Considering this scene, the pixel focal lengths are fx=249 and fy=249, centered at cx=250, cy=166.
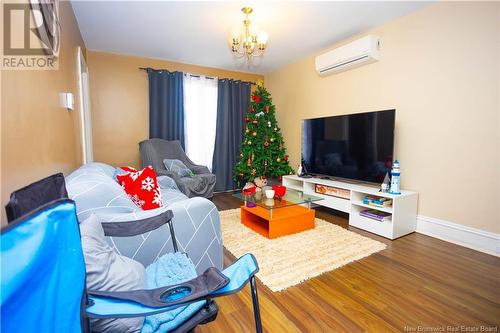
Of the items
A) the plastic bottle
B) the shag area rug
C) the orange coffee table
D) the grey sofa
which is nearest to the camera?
the grey sofa

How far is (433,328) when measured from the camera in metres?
1.33

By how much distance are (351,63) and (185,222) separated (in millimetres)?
2932

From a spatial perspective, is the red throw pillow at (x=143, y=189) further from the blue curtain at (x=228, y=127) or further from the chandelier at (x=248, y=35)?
the blue curtain at (x=228, y=127)

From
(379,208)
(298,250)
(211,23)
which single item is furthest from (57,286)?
(211,23)

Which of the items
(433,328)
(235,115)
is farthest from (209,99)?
(433,328)

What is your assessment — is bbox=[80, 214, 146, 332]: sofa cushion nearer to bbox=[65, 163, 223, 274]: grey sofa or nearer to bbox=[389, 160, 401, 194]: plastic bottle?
bbox=[65, 163, 223, 274]: grey sofa

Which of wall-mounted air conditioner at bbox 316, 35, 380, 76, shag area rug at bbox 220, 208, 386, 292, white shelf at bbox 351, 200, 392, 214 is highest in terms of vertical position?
wall-mounted air conditioner at bbox 316, 35, 380, 76

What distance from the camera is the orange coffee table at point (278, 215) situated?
8.14 ft

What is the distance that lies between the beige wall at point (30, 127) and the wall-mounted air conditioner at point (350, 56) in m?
3.07

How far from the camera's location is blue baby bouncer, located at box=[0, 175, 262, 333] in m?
0.52

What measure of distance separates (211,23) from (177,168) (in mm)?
2034

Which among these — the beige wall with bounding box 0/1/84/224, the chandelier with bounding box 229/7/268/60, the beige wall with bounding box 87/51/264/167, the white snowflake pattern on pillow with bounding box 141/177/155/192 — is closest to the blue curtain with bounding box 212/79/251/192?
the beige wall with bounding box 87/51/264/167

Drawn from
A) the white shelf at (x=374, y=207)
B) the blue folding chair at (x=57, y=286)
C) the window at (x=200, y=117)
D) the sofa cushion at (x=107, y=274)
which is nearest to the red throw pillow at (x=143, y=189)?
the sofa cushion at (x=107, y=274)

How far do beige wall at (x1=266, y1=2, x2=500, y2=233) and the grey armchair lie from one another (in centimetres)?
240
